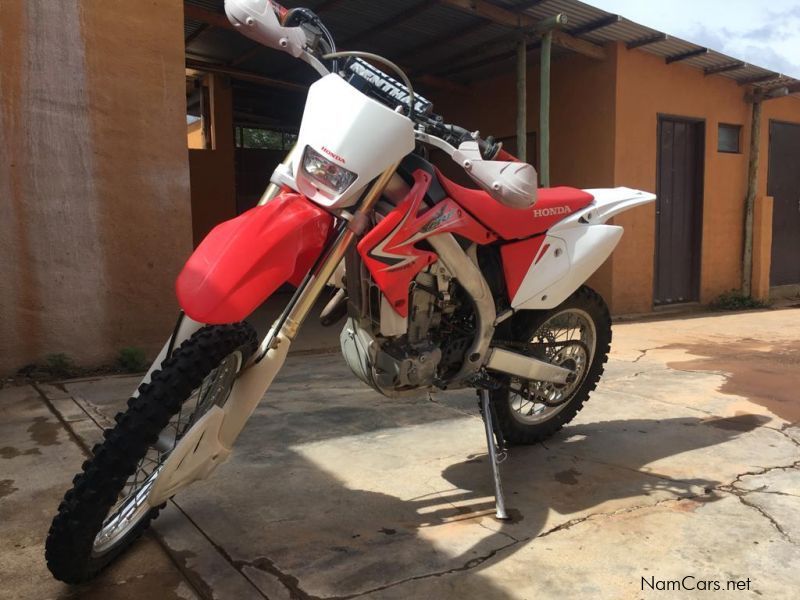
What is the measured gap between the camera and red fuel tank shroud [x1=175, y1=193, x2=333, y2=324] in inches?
70.2

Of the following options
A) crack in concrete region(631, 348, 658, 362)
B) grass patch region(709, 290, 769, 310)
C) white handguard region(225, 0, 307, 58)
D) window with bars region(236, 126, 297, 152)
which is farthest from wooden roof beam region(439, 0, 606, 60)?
window with bars region(236, 126, 297, 152)

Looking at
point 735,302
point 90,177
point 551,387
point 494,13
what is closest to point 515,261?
point 551,387

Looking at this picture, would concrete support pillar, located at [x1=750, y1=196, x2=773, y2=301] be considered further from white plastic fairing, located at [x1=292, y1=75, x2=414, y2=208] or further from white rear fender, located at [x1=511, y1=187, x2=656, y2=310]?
white plastic fairing, located at [x1=292, y1=75, x2=414, y2=208]

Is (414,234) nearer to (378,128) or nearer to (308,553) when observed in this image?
(378,128)

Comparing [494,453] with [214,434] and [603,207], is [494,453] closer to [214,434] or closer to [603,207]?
[214,434]

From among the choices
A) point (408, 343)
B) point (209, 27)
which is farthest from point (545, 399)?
point (209, 27)

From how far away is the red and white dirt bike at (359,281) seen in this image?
1774 mm

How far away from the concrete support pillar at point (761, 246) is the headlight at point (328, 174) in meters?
8.59

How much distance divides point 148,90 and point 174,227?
97cm

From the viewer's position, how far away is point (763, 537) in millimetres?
2262

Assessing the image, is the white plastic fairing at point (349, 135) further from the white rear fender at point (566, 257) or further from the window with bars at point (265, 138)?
the window with bars at point (265, 138)

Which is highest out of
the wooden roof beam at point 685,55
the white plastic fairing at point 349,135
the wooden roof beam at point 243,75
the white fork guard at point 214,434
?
the wooden roof beam at point 243,75

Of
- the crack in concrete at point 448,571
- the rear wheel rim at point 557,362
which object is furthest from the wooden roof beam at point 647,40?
the crack in concrete at point 448,571

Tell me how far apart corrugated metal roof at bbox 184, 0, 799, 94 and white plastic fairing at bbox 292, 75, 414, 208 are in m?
4.52
